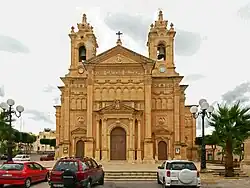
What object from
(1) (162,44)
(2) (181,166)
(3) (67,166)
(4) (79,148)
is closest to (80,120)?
(4) (79,148)

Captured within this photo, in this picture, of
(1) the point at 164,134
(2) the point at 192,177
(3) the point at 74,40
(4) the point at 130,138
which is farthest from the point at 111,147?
(2) the point at 192,177

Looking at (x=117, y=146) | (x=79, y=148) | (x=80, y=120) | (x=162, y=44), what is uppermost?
(x=162, y=44)

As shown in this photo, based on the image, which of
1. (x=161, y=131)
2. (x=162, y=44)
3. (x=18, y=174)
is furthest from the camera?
(x=162, y=44)

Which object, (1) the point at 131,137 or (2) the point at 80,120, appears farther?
(2) the point at 80,120

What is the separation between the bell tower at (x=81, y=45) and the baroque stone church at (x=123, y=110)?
120 inches

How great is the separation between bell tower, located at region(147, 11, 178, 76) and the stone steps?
2537cm

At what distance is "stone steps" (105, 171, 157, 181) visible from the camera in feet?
94.7

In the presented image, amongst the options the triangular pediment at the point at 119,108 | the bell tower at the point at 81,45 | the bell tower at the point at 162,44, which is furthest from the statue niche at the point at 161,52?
the triangular pediment at the point at 119,108

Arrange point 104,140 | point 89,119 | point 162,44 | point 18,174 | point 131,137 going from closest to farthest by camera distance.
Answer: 1. point 18,174
2. point 131,137
3. point 104,140
4. point 89,119
5. point 162,44

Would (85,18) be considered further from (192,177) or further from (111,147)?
(192,177)

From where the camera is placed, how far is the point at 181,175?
1939cm

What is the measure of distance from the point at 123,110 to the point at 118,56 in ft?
22.7

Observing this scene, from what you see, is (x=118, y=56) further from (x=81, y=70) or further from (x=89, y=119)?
(x=89, y=119)

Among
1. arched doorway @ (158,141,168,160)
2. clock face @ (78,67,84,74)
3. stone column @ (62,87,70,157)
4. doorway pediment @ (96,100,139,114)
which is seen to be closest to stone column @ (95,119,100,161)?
doorway pediment @ (96,100,139,114)
